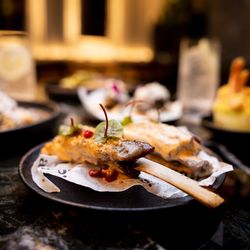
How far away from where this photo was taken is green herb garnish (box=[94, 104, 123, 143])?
3.74 feet

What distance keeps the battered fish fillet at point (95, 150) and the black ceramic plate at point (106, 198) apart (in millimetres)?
100

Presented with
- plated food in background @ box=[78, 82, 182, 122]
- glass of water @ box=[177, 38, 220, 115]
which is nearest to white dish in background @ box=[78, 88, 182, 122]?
plated food in background @ box=[78, 82, 182, 122]

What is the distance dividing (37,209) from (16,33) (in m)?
1.61

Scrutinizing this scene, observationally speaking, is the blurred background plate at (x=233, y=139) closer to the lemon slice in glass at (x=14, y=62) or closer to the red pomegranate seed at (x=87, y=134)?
the red pomegranate seed at (x=87, y=134)

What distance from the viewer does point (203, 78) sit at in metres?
2.75

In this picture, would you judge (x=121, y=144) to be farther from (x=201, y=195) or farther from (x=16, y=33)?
(x=16, y=33)

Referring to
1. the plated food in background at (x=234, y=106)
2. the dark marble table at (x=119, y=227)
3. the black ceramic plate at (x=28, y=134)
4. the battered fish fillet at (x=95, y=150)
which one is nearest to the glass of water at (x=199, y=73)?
the plated food in background at (x=234, y=106)

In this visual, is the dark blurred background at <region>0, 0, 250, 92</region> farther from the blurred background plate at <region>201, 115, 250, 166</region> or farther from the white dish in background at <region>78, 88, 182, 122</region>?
the blurred background plate at <region>201, 115, 250, 166</region>

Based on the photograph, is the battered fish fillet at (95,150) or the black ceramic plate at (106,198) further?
the battered fish fillet at (95,150)

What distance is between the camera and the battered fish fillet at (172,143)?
1199 millimetres

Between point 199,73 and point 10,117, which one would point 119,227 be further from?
point 199,73

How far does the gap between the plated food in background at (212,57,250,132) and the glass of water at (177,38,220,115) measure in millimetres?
629

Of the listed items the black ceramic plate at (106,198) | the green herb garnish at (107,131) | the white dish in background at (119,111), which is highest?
the green herb garnish at (107,131)

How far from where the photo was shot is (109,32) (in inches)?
354
